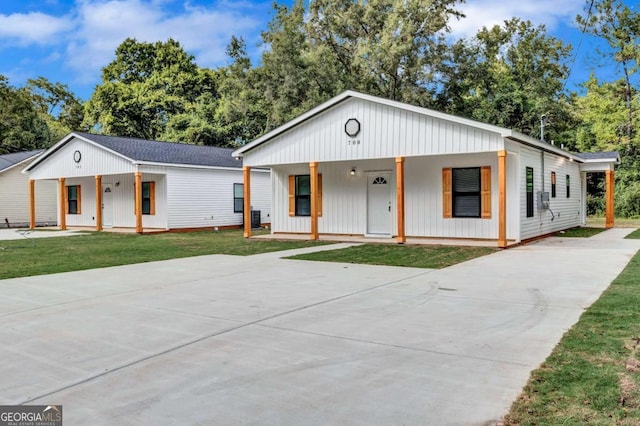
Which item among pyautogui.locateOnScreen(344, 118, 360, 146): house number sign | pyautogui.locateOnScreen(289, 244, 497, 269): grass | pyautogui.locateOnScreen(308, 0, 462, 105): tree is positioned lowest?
pyautogui.locateOnScreen(289, 244, 497, 269): grass

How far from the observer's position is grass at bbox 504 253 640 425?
281 centimetres

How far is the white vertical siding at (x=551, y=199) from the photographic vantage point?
13.3 metres

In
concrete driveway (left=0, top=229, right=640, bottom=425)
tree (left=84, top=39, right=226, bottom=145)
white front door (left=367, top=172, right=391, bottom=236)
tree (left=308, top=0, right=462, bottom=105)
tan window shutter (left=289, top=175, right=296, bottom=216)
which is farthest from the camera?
tree (left=84, top=39, right=226, bottom=145)

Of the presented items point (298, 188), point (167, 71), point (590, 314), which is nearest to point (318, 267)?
point (590, 314)

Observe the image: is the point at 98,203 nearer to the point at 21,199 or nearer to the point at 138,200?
the point at 138,200

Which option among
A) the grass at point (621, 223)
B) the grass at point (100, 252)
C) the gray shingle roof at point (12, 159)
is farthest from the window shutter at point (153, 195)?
the grass at point (621, 223)

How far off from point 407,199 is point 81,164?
13.6m

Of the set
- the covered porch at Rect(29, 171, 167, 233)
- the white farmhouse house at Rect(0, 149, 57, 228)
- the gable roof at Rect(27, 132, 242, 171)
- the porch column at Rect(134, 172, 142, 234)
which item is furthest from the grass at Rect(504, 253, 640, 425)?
the white farmhouse house at Rect(0, 149, 57, 228)

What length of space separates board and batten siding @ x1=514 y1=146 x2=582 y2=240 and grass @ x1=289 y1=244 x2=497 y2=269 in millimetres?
2540

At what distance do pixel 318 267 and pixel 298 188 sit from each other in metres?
Answer: 7.53

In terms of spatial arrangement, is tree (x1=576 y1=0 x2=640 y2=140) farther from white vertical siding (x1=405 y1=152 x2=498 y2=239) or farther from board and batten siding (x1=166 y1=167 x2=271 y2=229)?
board and batten siding (x1=166 y1=167 x2=271 y2=229)

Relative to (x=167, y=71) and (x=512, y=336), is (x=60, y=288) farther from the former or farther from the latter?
(x=167, y=71)

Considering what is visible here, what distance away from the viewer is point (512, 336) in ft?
14.7

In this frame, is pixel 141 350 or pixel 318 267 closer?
pixel 141 350
